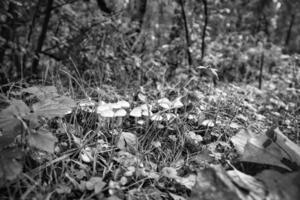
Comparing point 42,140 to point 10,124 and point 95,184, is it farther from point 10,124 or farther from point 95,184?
point 95,184

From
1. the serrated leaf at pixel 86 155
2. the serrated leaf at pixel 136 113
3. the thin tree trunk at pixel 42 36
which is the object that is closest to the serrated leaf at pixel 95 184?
the serrated leaf at pixel 86 155

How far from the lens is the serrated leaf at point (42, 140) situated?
1.12m

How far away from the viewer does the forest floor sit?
3.58 feet

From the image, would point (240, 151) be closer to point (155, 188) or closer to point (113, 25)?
Result: point (155, 188)

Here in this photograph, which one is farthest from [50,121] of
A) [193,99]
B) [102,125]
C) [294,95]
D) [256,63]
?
[256,63]

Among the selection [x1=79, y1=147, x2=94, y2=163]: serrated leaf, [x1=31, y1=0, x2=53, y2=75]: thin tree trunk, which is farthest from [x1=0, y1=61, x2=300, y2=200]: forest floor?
[x1=31, y1=0, x2=53, y2=75]: thin tree trunk

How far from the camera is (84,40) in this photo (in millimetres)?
3449

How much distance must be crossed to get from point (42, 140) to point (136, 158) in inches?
18.9

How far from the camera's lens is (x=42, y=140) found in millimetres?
1147

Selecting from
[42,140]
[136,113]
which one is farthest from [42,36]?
[42,140]

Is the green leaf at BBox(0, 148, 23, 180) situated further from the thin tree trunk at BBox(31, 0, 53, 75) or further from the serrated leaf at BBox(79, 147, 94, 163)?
the thin tree trunk at BBox(31, 0, 53, 75)

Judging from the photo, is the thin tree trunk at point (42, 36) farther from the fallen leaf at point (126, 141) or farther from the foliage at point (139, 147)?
the fallen leaf at point (126, 141)

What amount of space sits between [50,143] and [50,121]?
492 mm

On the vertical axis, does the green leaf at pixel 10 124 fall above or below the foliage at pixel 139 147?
above
